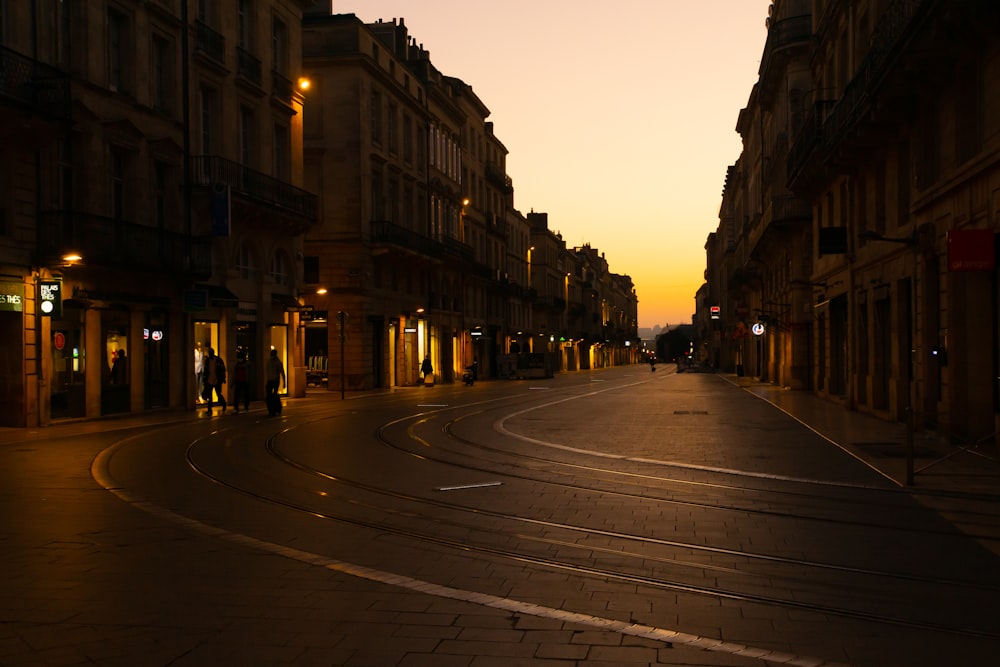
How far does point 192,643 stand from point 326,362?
4082 cm

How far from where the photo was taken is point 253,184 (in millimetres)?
34969

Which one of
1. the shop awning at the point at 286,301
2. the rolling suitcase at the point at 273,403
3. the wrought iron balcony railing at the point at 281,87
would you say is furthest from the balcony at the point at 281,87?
the rolling suitcase at the point at 273,403

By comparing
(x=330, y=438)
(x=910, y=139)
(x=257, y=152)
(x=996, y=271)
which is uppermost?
(x=257, y=152)

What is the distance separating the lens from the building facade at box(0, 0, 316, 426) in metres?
23.1

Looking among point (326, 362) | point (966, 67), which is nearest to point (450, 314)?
point (326, 362)

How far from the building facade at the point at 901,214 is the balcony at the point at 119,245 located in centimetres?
1717

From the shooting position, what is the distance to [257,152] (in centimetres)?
3612

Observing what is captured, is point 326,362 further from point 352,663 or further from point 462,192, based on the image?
point 352,663

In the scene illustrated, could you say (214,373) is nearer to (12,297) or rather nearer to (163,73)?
(12,297)

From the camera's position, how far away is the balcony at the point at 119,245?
935 inches

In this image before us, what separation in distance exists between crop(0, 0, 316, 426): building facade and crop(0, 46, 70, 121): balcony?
4 centimetres

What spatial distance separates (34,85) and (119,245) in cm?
496

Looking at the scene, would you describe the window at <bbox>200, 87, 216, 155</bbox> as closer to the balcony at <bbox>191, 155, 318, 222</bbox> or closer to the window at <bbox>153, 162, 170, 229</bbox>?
the balcony at <bbox>191, 155, 318, 222</bbox>

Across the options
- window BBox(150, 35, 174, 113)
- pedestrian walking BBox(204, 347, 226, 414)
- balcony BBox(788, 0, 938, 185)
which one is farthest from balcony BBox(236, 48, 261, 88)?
balcony BBox(788, 0, 938, 185)
